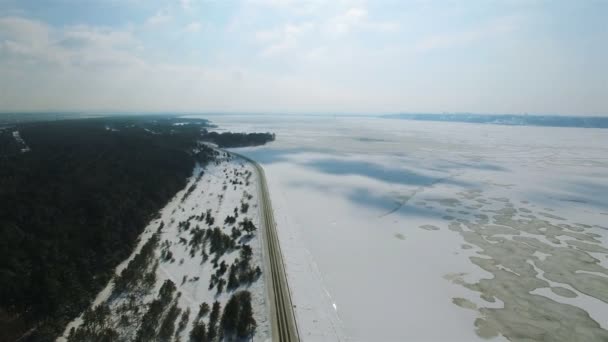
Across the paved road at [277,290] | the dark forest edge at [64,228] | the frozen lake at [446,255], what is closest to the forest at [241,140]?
the dark forest edge at [64,228]

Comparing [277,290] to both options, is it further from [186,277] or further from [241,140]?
[241,140]

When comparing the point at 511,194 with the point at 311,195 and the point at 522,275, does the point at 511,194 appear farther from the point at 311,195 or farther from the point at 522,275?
the point at 311,195

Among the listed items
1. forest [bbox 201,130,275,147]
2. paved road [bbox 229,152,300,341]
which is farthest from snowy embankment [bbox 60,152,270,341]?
forest [bbox 201,130,275,147]

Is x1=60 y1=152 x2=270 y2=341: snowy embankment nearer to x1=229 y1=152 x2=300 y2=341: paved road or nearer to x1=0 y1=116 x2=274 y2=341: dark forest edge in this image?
x1=229 y1=152 x2=300 y2=341: paved road

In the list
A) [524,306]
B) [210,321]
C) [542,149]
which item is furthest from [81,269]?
[542,149]

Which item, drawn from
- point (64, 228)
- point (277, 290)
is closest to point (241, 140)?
point (64, 228)
